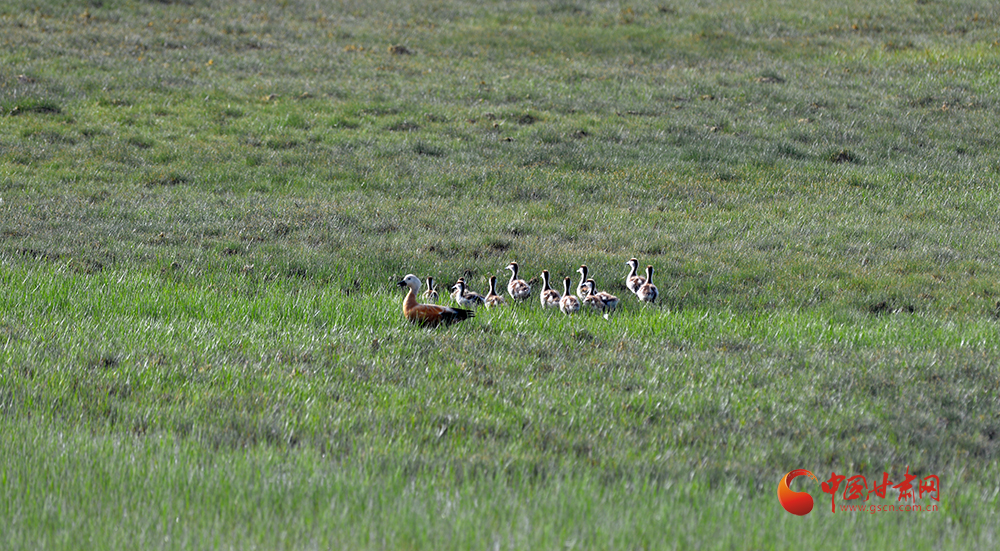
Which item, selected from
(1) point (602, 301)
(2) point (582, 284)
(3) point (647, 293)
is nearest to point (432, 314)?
(1) point (602, 301)

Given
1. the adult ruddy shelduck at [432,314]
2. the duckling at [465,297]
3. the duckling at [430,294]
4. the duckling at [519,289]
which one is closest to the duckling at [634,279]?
the duckling at [519,289]

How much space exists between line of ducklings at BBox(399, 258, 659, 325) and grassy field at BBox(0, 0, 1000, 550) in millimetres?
237

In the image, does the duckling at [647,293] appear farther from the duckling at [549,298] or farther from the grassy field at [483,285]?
the duckling at [549,298]

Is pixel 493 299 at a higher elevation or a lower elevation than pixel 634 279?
lower

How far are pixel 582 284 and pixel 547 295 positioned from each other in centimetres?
57

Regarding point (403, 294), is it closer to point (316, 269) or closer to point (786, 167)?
point (316, 269)

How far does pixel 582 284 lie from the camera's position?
11.5 meters

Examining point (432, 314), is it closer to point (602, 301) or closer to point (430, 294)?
point (430, 294)

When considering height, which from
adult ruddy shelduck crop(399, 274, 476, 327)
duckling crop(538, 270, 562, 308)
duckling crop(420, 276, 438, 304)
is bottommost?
duckling crop(420, 276, 438, 304)

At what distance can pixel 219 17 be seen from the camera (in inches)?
1281

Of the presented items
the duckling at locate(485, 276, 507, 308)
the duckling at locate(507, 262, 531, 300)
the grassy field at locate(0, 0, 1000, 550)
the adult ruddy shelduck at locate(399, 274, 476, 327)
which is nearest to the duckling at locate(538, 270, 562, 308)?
the grassy field at locate(0, 0, 1000, 550)

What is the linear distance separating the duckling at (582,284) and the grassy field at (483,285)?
42 centimetres

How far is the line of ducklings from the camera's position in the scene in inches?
399

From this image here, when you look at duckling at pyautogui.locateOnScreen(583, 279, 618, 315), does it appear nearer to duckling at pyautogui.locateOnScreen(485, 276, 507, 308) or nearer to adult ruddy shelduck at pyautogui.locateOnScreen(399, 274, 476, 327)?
duckling at pyautogui.locateOnScreen(485, 276, 507, 308)
